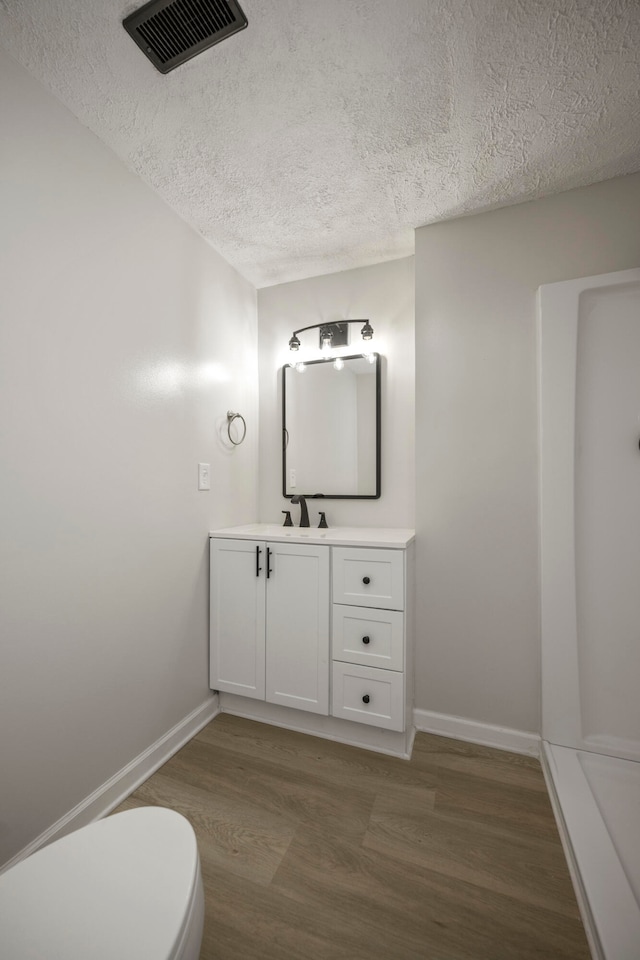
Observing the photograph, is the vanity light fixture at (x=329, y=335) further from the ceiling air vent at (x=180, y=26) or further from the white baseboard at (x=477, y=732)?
the white baseboard at (x=477, y=732)

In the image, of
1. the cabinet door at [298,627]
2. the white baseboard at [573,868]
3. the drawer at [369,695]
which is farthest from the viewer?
the cabinet door at [298,627]

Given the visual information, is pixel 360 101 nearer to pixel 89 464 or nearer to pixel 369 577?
pixel 89 464

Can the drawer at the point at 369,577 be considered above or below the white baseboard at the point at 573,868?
above

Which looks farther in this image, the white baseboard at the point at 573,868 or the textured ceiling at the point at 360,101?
the textured ceiling at the point at 360,101

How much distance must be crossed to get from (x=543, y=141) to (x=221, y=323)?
1.64 meters

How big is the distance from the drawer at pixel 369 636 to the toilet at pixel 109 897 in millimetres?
1034

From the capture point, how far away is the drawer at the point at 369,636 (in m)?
1.79

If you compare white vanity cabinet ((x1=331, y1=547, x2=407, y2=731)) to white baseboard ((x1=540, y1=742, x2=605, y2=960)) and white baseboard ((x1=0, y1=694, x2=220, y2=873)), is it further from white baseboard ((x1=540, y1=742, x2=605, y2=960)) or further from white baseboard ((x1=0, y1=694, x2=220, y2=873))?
white baseboard ((x1=0, y1=694, x2=220, y2=873))

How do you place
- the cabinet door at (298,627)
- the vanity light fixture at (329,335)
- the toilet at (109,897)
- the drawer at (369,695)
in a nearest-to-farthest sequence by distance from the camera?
the toilet at (109,897), the drawer at (369,695), the cabinet door at (298,627), the vanity light fixture at (329,335)

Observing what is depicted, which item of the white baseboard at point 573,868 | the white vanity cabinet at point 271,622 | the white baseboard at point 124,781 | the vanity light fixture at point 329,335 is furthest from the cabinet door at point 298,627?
the vanity light fixture at point 329,335

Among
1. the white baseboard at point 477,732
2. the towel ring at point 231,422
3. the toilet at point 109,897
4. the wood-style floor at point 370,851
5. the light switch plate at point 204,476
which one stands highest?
the towel ring at point 231,422

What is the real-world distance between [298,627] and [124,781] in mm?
884

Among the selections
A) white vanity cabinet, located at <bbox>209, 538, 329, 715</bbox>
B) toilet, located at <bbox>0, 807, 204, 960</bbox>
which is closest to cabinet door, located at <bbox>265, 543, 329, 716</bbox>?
white vanity cabinet, located at <bbox>209, 538, 329, 715</bbox>

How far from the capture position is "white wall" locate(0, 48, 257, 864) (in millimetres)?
1240
